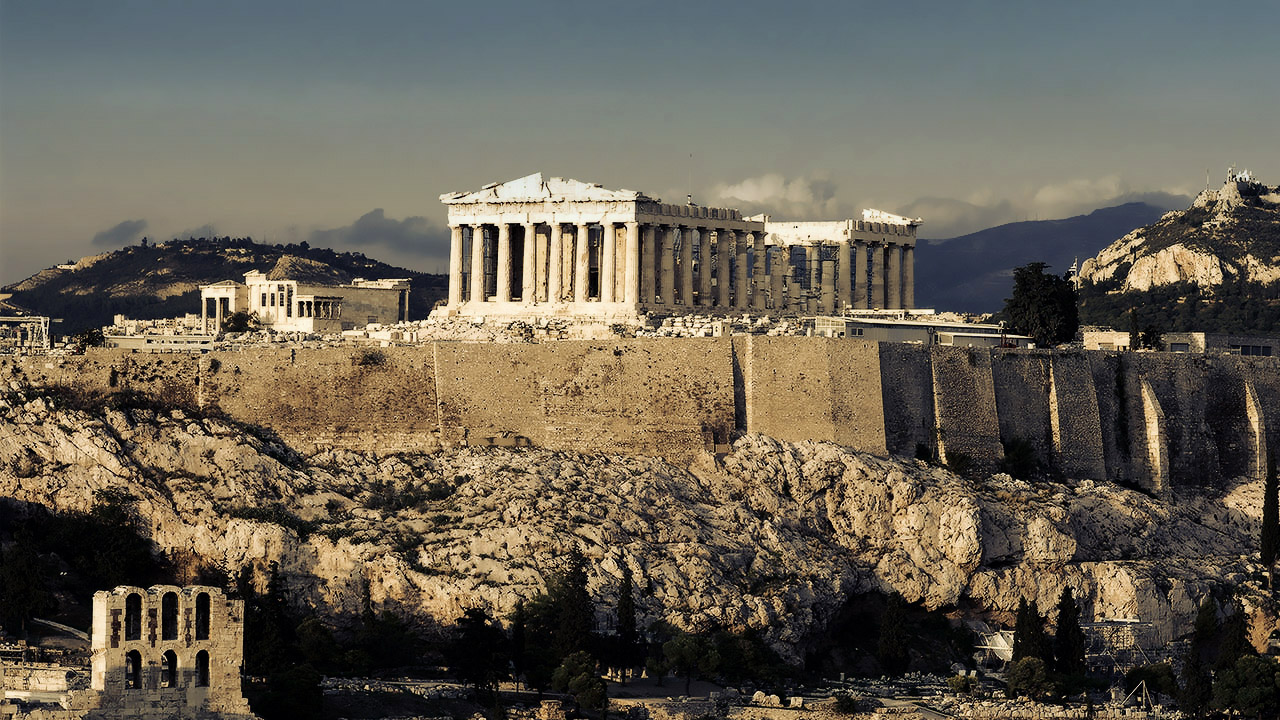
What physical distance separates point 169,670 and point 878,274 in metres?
53.9

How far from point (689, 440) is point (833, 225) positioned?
2398 centimetres

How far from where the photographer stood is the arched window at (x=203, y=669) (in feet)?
184

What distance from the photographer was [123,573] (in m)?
72.5

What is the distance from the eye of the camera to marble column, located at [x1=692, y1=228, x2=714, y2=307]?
96312mm

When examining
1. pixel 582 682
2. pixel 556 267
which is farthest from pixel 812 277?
pixel 582 682

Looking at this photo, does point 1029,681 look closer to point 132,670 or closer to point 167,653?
point 167,653

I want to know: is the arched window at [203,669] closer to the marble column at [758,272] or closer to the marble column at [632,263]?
the marble column at [632,263]

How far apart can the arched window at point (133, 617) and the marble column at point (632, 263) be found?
3890 centimetres

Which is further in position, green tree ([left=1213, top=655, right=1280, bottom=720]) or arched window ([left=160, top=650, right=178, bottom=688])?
green tree ([left=1213, top=655, right=1280, bottom=720])

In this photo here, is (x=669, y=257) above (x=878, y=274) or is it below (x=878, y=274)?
below

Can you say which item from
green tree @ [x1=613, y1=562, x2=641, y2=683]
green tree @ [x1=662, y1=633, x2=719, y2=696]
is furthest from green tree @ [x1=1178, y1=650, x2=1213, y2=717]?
green tree @ [x1=613, y1=562, x2=641, y2=683]

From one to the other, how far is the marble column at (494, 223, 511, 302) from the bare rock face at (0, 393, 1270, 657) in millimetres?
15772

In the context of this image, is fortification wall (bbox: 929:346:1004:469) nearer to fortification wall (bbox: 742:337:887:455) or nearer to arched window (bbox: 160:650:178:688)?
fortification wall (bbox: 742:337:887:455)

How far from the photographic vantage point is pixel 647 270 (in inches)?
3656
